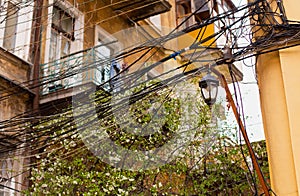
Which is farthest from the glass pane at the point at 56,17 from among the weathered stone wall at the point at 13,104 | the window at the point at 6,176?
the window at the point at 6,176

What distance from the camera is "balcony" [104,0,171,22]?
11734 millimetres

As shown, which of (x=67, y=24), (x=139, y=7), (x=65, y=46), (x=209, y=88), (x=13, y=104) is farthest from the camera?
(x=139, y=7)

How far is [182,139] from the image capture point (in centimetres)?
867

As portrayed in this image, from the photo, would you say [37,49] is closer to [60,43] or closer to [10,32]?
[10,32]

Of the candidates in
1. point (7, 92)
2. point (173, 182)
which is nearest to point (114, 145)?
point (173, 182)

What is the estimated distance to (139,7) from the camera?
1155 cm

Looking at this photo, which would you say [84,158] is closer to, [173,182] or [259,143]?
[173,182]

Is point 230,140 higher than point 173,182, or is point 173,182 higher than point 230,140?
point 230,140

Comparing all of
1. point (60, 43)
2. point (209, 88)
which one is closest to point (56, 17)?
point (60, 43)

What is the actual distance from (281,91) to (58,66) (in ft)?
20.7

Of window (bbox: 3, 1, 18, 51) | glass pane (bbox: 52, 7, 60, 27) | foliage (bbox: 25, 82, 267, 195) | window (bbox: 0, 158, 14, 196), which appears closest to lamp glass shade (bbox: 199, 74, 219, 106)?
foliage (bbox: 25, 82, 267, 195)

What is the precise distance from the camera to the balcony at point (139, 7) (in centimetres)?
1173

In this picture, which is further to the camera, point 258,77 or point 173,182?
point 173,182

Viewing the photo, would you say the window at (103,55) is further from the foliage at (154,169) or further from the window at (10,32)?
the window at (10,32)
